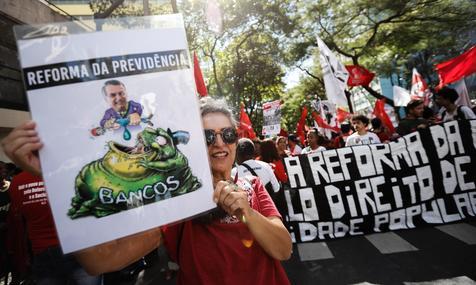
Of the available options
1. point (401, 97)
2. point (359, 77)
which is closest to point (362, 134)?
point (359, 77)

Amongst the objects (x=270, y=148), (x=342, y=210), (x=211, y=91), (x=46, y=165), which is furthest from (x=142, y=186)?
(x=211, y=91)

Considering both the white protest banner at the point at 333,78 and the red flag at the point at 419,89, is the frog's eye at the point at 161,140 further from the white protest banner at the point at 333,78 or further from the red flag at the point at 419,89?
the red flag at the point at 419,89

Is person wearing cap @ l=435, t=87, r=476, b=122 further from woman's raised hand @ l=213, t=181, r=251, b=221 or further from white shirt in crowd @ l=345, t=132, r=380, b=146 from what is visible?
woman's raised hand @ l=213, t=181, r=251, b=221

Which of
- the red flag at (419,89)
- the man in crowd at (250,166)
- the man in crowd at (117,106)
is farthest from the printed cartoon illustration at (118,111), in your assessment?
the red flag at (419,89)

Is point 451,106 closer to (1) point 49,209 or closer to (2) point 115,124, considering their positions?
(1) point 49,209

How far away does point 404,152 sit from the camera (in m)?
5.70

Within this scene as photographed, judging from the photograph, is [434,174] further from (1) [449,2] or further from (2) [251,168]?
(1) [449,2]

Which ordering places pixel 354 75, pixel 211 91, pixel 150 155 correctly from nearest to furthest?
pixel 150 155, pixel 354 75, pixel 211 91

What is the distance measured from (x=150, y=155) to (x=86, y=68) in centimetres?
31

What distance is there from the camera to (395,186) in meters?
5.62

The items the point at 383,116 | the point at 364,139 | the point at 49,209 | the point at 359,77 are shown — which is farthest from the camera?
the point at 359,77

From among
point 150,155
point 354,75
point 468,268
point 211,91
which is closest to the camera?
point 150,155

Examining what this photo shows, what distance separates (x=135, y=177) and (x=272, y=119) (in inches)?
404

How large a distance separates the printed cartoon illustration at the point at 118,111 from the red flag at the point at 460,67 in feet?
26.4
